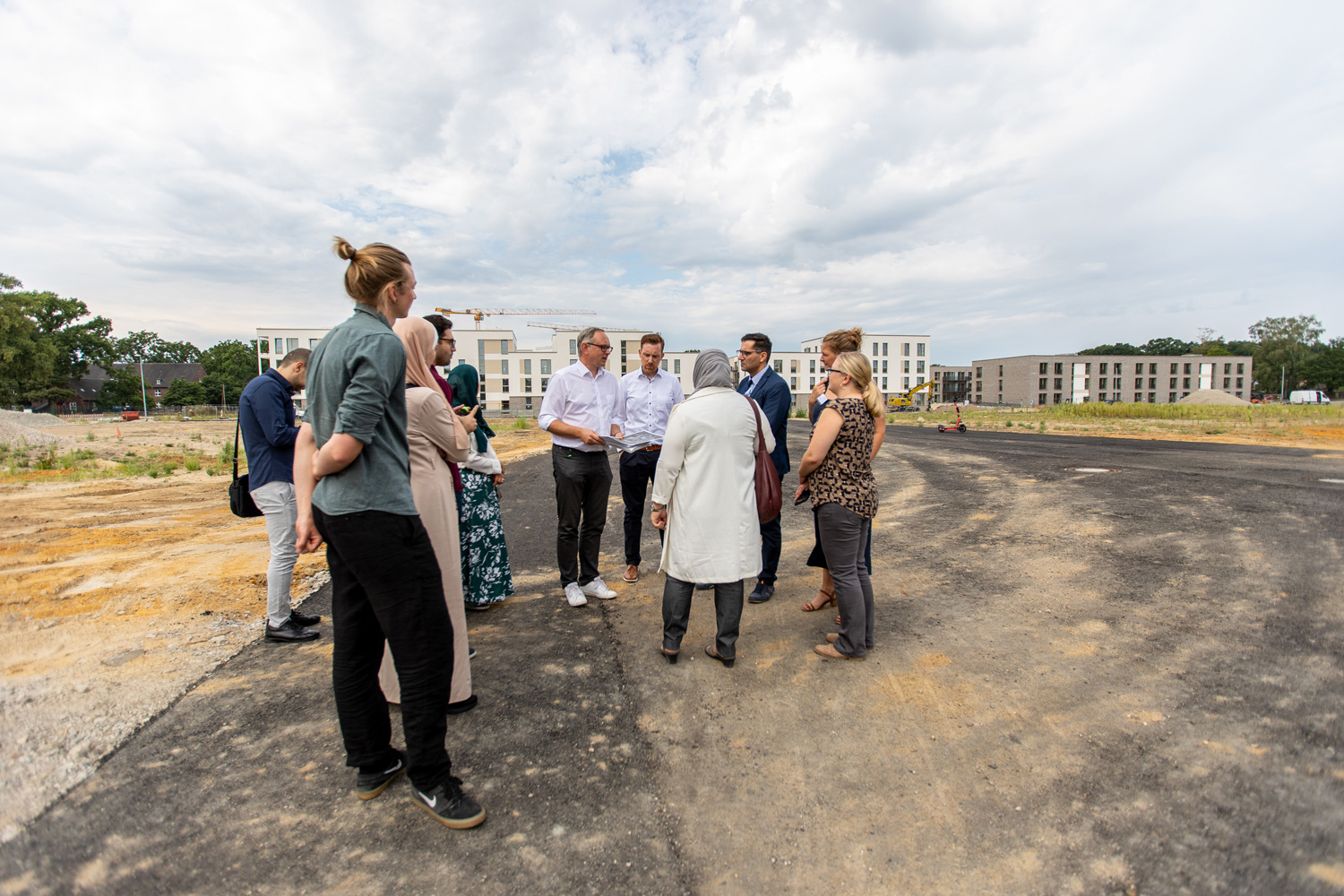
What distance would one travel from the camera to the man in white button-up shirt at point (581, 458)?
4.70 m

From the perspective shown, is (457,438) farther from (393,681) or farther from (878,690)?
(878,690)

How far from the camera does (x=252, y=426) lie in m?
3.90

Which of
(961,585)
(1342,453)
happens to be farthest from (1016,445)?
(961,585)

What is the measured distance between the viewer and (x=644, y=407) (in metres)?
5.15

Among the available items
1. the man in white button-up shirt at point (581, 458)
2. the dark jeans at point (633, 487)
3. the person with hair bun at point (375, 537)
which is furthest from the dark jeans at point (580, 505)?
the person with hair bun at point (375, 537)

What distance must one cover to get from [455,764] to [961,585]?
4172 mm

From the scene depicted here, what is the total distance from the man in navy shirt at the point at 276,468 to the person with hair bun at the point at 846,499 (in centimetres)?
330

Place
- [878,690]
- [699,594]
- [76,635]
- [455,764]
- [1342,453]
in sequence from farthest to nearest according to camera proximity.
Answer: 1. [1342,453]
2. [699,594]
3. [76,635]
4. [878,690]
5. [455,764]

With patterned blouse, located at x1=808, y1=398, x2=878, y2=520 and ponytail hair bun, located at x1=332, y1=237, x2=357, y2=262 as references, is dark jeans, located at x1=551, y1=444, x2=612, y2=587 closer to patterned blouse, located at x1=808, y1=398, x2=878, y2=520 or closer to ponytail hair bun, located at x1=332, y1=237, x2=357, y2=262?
patterned blouse, located at x1=808, y1=398, x2=878, y2=520

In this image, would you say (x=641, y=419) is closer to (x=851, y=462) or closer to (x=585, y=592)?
(x=585, y=592)

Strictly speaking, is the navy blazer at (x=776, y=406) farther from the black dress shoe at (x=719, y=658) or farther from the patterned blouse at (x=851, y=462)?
the black dress shoe at (x=719, y=658)

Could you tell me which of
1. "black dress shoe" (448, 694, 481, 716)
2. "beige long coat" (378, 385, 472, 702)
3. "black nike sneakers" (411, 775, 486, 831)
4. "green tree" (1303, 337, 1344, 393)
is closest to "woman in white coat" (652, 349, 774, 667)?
"beige long coat" (378, 385, 472, 702)

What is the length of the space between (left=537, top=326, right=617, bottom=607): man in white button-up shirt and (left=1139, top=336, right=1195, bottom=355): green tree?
148270mm

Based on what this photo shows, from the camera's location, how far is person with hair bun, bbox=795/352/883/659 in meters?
3.61
